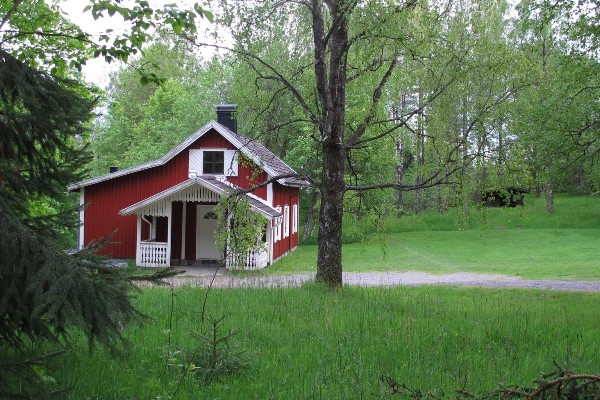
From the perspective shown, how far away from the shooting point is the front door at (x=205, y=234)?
26438 mm

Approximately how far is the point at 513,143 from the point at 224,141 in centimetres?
1698

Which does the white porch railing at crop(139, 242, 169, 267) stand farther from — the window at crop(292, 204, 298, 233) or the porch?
the window at crop(292, 204, 298, 233)

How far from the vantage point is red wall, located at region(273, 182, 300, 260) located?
92.3 feet

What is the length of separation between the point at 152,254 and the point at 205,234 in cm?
266

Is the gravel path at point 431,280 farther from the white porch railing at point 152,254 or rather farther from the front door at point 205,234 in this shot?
the front door at point 205,234

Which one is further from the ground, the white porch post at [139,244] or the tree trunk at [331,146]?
the tree trunk at [331,146]

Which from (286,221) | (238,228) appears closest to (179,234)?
(286,221)

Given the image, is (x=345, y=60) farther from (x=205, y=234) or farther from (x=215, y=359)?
(x=205, y=234)

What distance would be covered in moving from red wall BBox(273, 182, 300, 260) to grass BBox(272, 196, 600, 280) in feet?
1.98

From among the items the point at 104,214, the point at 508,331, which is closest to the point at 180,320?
the point at 508,331

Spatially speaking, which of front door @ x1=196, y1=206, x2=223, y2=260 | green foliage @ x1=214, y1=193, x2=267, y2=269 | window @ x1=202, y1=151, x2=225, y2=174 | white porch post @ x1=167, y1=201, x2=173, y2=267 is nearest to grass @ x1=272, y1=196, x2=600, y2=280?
green foliage @ x1=214, y1=193, x2=267, y2=269

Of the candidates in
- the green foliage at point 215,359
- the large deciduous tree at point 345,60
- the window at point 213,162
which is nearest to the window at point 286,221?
the window at point 213,162

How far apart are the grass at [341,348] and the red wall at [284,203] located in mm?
17828

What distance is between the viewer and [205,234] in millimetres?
26562
